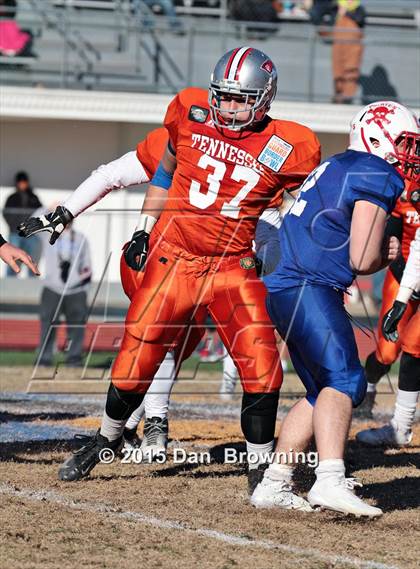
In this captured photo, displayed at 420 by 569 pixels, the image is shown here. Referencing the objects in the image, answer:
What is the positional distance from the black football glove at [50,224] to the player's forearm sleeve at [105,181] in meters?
0.07

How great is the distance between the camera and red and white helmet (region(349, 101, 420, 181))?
444cm

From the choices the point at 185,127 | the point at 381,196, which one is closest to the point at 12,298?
the point at 185,127

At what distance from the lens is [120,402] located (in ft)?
15.7

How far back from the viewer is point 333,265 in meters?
4.26

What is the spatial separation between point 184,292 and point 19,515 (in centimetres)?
122

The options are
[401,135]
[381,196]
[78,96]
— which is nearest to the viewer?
[381,196]

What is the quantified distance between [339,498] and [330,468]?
12 centimetres

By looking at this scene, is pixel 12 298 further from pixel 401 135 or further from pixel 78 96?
pixel 401 135

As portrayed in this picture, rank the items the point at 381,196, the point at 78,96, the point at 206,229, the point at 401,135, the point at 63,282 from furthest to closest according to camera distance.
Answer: the point at 78,96 → the point at 63,282 → the point at 206,229 → the point at 401,135 → the point at 381,196

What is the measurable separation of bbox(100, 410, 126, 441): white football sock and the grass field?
0.20 m

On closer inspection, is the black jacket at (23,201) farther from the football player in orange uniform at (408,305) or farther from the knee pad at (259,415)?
the knee pad at (259,415)

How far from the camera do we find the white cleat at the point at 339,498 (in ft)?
13.3

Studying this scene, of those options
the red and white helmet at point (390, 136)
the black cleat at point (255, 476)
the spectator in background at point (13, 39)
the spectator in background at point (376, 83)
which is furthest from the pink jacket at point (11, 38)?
the black cleat at point (255, 476)

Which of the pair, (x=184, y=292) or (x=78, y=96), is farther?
(x=78, y=96)
